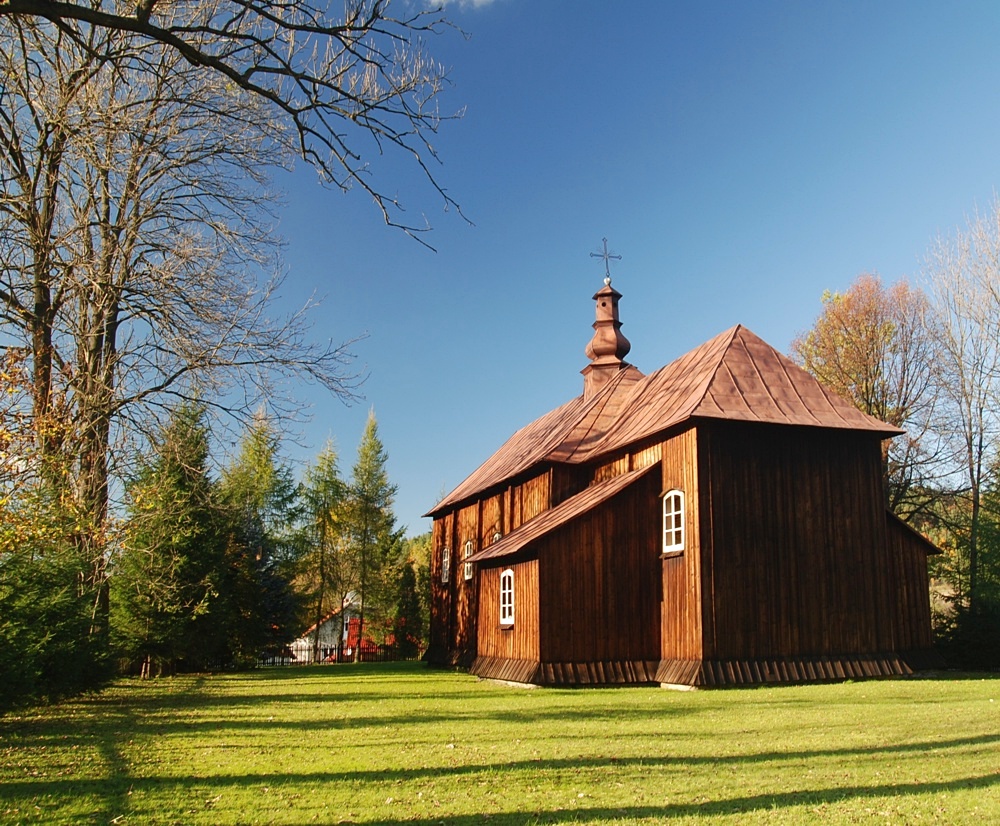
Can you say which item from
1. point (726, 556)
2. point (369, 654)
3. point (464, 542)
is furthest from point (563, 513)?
point (369, 654)

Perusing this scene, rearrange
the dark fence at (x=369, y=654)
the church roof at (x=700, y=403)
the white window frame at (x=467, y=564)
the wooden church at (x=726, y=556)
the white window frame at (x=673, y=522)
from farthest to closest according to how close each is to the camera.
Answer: the dark fence at (x=369, y=654) → the white window frame at (x=467, y=564) → the church roof at (x=700, y=403) → the white window frame at (x=673, y=522) → the wooden church at (x=726, y=556)

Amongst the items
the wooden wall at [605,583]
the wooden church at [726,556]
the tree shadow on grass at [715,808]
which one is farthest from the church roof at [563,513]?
the tree shadow on grass at [715,808]

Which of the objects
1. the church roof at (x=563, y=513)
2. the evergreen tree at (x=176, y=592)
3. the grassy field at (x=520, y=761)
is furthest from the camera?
the evergreen tree at (x=176, y=592)

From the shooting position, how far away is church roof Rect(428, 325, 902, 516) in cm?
1689

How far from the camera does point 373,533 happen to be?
142 ft

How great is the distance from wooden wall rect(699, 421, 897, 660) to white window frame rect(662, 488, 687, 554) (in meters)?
0.72

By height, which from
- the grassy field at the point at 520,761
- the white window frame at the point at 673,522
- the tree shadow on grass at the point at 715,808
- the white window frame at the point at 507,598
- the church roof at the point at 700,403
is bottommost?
the grassy field at the point at 520,761

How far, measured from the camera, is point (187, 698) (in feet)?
51.1

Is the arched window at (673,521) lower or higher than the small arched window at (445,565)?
higher

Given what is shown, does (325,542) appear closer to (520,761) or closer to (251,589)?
(251,589)

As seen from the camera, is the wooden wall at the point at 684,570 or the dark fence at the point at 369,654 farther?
the dark fence at the point at 369,654

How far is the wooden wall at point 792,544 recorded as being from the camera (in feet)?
52.5

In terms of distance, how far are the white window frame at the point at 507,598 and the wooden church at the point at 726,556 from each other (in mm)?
53

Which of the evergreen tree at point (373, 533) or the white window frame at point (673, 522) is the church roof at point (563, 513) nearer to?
the white window frame at point (673, 522)
